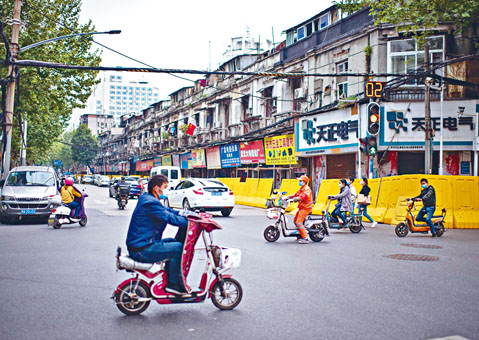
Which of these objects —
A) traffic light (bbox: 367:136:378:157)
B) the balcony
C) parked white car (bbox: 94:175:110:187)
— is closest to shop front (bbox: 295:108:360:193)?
the balcony

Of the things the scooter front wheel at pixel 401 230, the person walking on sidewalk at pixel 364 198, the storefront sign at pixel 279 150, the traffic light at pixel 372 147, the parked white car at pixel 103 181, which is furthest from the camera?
the parked white car at pixel 103 181

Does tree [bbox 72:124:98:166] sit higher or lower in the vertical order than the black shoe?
higher

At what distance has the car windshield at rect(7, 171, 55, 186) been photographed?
17797 millimetres

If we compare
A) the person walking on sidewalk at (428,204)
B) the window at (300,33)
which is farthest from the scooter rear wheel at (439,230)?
the window at (300,33)

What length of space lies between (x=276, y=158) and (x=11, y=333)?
88.7ft

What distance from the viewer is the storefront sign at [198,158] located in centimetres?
4447

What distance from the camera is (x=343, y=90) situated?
25422mm

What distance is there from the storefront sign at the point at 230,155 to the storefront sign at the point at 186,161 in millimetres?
8833

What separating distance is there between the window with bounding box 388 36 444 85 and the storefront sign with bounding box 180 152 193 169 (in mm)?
27953

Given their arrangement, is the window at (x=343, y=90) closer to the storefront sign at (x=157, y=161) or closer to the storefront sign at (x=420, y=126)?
the storefront sign at (x=420, y=126)

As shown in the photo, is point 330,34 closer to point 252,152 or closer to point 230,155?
point 252,152

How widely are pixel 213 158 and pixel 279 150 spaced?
38.8ft

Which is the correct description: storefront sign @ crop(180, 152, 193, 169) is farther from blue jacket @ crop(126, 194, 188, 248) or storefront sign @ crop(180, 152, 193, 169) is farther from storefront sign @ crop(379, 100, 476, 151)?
blue jacket @ crop(126, 194, 188, 248)

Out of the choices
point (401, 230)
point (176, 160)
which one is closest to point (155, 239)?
point (401, 230)
